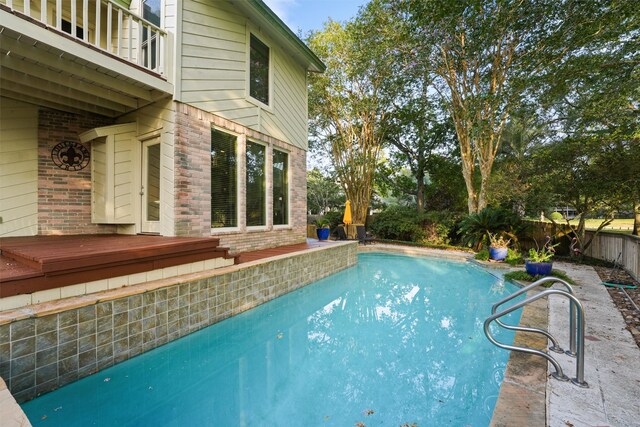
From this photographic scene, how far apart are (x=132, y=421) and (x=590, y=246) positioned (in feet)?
40.3

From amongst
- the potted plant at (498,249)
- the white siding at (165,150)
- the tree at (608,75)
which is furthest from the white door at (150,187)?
the potted plant at (498,249)

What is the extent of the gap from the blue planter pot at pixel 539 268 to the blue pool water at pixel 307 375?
232cm

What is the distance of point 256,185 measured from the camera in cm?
670

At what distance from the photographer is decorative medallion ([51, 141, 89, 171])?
5264mm

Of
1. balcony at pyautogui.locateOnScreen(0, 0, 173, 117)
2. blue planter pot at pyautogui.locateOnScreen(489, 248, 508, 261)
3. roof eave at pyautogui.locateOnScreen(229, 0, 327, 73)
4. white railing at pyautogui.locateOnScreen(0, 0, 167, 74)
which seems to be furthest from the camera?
blue planter pot at pyautogui.locateOnScreen(489, 248, 508, 261)

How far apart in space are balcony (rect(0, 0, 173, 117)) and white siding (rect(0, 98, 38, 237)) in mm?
337

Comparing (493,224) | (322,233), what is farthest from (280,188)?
(493,224)

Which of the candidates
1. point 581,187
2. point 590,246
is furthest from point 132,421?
point 590,246

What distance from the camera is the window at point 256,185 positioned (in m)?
6.46

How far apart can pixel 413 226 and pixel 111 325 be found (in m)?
12.1

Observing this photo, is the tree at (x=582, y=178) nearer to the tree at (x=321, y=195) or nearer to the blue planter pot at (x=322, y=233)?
the blue planter pot at (x=322, y=233)

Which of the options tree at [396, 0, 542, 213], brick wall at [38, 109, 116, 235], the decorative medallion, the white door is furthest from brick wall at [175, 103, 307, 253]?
tree at [396, 0, 542, 213]

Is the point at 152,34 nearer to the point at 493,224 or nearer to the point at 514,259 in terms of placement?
the point at 514,259

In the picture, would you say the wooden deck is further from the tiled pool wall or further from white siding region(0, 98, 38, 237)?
white siding region(0, 98, 38, 237)
